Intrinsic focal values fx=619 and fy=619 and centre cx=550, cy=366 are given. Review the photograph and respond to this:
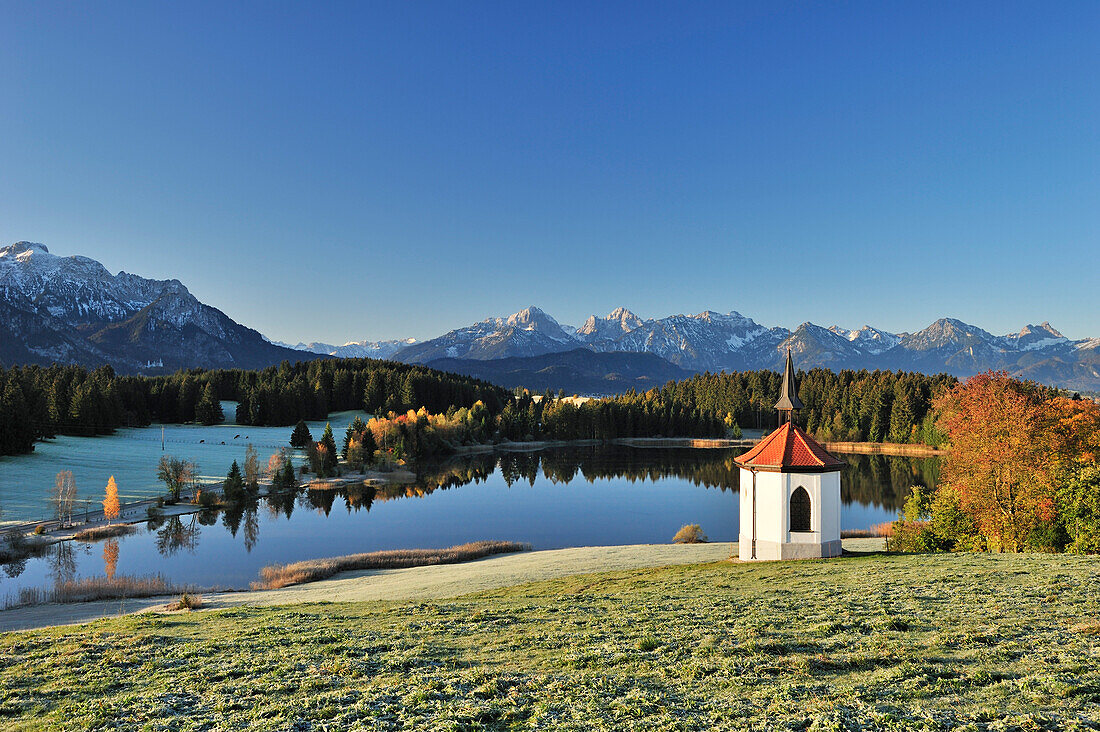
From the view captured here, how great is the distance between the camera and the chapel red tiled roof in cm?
2712

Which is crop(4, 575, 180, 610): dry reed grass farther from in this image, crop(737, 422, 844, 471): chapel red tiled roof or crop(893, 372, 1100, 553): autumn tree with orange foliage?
crop(893, 372, 1100, 553): autumn tree with orange foliage

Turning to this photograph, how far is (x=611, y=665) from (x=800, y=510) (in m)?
19.3

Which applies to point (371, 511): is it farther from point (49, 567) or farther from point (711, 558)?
point (711, 558)

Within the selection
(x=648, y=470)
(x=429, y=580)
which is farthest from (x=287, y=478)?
(x=429, y=580)

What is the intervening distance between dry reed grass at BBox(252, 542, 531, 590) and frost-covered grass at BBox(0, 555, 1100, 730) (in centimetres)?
1562

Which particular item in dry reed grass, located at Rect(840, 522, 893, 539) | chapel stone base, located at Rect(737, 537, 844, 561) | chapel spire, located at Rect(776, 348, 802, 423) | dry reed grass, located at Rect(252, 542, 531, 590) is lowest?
dry reed grass, located at Rect(252, 542, 531, 590)

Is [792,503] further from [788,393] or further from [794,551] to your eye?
[788,393]

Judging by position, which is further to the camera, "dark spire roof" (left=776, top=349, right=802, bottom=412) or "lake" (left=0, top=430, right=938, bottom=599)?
"lake" (left=0, top=430, right=938, bottom=599)

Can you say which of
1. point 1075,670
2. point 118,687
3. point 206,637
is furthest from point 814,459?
point 118,687

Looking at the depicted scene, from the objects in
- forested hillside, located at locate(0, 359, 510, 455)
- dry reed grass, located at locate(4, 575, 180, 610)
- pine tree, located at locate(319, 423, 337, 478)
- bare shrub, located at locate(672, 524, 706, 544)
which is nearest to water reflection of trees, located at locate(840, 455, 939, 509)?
bare shrub, located at locate(672, 524, 706, 544)

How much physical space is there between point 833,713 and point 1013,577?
14078 mm

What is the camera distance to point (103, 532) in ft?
156

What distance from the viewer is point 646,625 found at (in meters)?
14.2

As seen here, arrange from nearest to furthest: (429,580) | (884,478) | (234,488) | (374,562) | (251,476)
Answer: (429,580), (374,562), (234,488), (251,476), (884,478)
